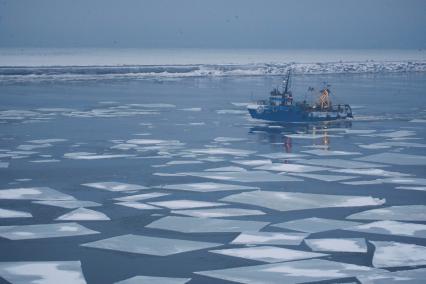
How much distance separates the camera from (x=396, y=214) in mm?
9883

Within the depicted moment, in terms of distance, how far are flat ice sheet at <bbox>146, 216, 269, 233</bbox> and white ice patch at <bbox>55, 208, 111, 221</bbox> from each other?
75cm

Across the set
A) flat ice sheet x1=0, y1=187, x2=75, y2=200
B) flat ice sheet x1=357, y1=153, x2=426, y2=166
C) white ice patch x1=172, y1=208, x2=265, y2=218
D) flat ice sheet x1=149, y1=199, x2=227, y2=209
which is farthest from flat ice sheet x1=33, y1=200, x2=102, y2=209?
flat ice sheet x1=357, y1=153, x2=426, y2=166

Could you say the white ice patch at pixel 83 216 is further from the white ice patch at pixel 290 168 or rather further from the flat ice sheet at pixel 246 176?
the white ice patch at pixel 290 168

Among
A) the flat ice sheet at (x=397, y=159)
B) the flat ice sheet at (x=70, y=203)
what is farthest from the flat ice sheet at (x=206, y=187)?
the flat ice sheet at (x=397, y=159)

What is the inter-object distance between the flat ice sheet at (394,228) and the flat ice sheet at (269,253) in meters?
1.24

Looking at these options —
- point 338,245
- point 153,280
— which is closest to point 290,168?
point 338,245

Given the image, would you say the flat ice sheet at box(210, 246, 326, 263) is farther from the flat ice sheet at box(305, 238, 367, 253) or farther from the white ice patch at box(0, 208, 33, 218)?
the white ice patch at box(0, 208, 33, 218)

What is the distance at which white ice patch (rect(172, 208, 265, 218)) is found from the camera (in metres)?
9.79

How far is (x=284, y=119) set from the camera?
76.3 feet

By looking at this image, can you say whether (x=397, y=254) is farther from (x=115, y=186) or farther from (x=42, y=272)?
(x=115, y=186)

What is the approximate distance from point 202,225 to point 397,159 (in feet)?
21.1

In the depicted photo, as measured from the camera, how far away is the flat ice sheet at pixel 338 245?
8.23 metres

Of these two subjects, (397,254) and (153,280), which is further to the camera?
(397,254)

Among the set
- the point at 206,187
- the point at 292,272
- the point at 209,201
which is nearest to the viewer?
the point at 292,272
